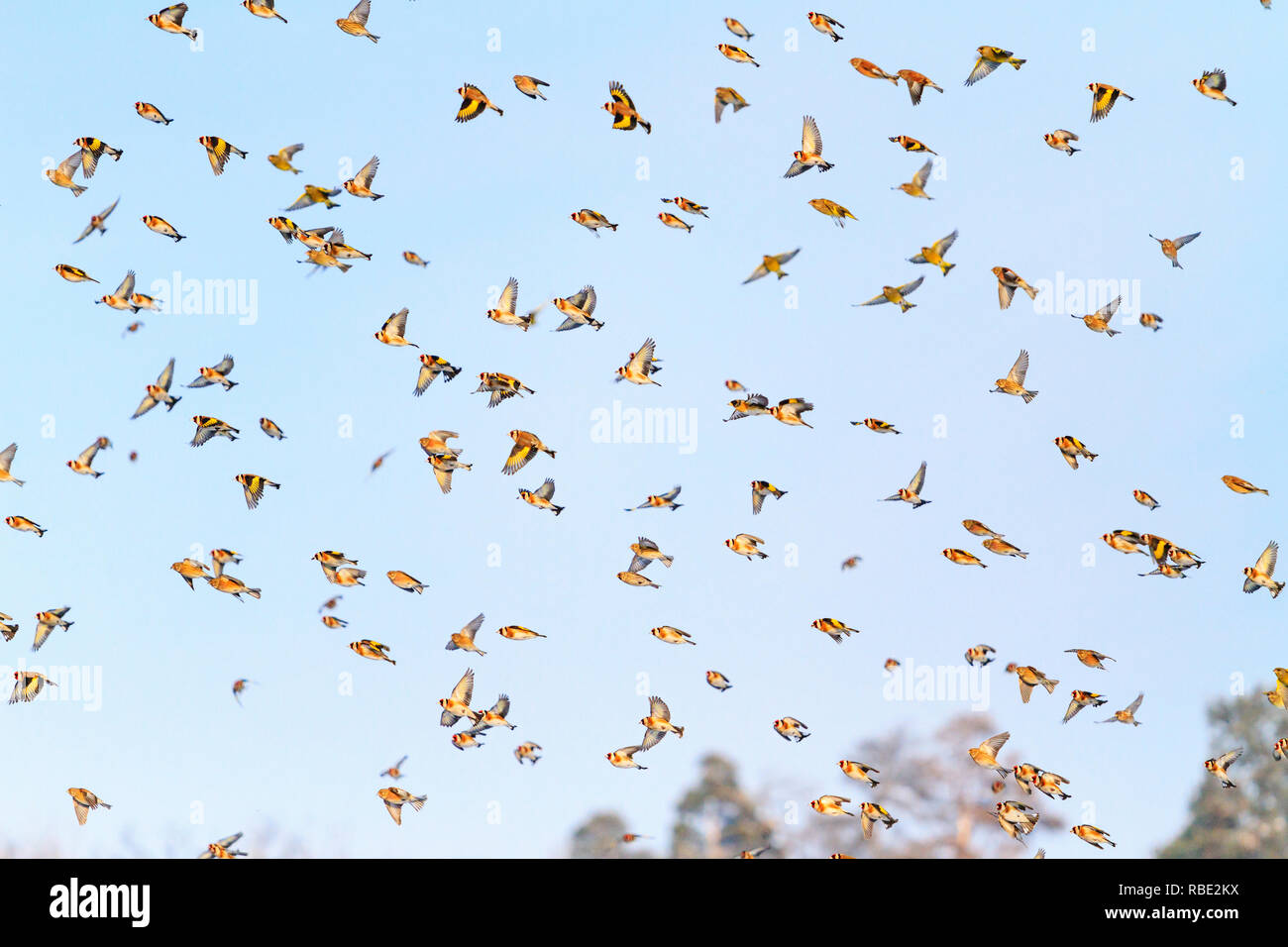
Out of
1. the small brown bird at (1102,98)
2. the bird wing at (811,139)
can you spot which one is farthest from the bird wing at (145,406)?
the small brown bird at (1102,98)

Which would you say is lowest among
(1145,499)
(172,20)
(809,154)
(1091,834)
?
(1091,834)

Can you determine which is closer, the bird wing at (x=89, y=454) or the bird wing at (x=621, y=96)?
the bird wing at (x=621, y=96)

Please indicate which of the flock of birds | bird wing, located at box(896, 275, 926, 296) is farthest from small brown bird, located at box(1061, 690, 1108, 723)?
bird wing, located at box(896, 275, 926, 296)

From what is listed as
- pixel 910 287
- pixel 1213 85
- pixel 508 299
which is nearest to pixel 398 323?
pixel 508 299

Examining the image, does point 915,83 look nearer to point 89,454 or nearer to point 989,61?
point 989,61

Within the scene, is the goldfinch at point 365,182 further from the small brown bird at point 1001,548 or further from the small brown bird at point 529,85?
the small brown bird at point 1001,548

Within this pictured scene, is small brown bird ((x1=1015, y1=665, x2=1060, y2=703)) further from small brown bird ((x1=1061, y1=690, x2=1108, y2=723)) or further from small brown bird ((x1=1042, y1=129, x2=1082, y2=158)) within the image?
small brown bird ((x1=1042, y1=129, x2=1082, y2=158))
